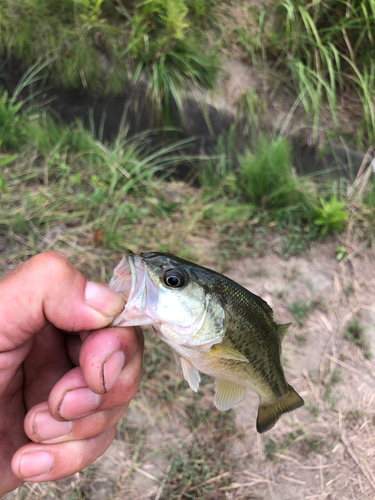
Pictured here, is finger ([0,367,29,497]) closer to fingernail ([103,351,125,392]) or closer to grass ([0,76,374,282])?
fingernail ([103,351,125,392])

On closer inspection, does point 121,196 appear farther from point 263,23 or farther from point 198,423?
point 263,23

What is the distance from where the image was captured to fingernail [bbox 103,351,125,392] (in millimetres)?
1389

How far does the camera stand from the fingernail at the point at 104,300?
1.41 m

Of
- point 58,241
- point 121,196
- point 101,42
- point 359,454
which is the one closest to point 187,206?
point 121,196

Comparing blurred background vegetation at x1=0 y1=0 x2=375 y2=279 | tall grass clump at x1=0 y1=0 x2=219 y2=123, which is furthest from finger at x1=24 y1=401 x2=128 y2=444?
tall grass clump at x1=0 y1=0 x2=219 y2=123

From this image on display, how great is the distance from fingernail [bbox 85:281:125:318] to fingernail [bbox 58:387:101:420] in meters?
0.37

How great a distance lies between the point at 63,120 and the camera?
369cm

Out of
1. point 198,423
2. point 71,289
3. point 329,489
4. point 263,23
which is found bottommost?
point 329,489

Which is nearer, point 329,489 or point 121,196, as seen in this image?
point 329,489

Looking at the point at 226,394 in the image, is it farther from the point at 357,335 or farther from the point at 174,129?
the point at 174,129

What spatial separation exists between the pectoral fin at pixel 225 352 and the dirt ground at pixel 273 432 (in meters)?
1.25

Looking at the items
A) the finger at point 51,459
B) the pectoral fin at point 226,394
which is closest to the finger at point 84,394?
the finger at point 51,459

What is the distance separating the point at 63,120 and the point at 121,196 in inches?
51.5

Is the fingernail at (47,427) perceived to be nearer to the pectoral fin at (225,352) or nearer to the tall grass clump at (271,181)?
the pectoral fin at (225,352)
